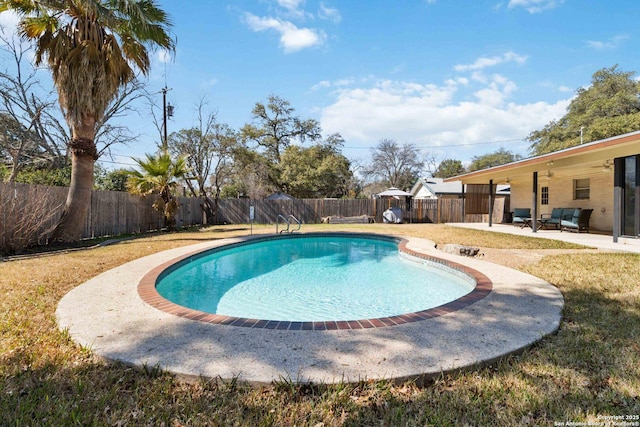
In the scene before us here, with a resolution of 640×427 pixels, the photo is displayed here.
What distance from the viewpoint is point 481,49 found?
14406 mm

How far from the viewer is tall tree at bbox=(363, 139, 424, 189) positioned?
4128 centimetres

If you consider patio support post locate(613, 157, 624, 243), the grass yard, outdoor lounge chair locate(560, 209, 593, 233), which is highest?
patio support post locate(613, 157, 624, 243)

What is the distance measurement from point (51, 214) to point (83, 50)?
4.43 meters

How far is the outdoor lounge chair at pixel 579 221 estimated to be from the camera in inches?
489

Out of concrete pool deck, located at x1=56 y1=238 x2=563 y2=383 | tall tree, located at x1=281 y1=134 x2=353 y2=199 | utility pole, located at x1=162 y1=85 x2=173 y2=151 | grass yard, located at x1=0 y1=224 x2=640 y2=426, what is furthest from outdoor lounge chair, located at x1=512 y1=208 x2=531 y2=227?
utility pole, located at x1=162 y1=85 x2=173 y2=151

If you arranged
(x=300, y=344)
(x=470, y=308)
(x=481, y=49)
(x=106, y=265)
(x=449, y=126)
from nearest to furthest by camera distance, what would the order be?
(x=300, y=344), (x=470, y=308), (x=106, y=265), (x=481, y=49), (x=449, y=126)

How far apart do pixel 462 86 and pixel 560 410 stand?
74.5 ft

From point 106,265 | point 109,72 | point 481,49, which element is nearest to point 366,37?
point 481,49

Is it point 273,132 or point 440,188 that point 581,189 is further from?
point 273,132

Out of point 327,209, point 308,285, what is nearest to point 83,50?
point 308,285

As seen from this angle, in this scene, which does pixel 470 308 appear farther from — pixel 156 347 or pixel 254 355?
pixel 156 347

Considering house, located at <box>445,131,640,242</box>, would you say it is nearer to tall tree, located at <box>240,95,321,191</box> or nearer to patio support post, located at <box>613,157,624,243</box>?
patio support post, located at <box>613,157,624,243</box>

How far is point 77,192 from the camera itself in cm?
893

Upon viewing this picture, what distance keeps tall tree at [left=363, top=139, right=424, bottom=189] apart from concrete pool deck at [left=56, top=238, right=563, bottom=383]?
38.4m
